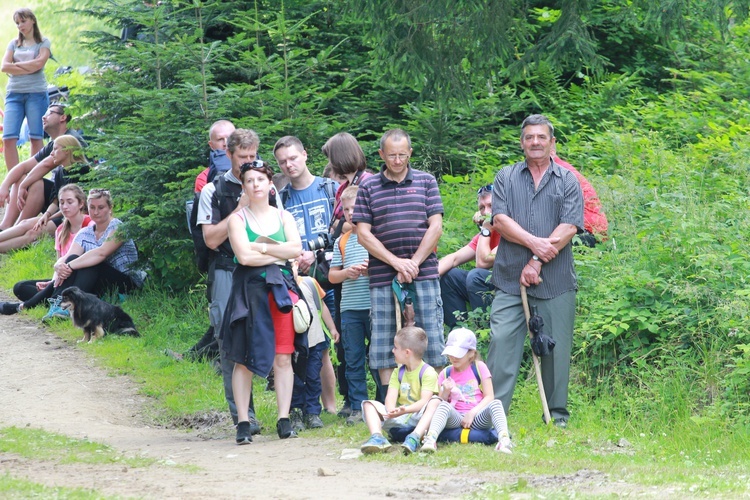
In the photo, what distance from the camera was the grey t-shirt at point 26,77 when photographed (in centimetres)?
1675

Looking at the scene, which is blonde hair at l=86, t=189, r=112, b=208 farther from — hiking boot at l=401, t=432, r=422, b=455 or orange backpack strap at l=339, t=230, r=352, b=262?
hiking boot at l=401, t=432, r=422, b=455

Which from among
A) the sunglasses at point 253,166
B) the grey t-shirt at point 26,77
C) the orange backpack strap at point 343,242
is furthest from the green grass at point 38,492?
the grey t-shirt at point 26,77

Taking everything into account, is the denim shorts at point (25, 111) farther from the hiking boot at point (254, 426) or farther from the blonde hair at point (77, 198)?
the hiking boot at point (254, 426)

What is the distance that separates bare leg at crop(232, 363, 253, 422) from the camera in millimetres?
7730

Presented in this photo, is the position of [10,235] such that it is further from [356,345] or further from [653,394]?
[653,394]

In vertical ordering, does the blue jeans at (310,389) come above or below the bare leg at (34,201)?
below

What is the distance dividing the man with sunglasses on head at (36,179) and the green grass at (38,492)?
30.9ft

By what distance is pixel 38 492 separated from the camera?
587 cm

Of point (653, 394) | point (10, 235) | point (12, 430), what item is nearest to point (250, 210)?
point (12, 430)

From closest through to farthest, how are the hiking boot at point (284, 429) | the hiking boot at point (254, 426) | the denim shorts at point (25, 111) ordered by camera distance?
1. the hiking boot at point (284, 429)
2. the hiking boot at point (254, 426)
3. the denim shorts at point (25, 111)

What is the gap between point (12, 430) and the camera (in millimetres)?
8406

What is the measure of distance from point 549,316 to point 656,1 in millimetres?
4547

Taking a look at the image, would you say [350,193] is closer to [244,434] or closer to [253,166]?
[253,166]

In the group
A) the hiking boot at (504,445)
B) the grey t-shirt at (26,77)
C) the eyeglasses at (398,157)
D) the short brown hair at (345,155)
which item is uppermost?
the grey t-shirt at (26,77)
